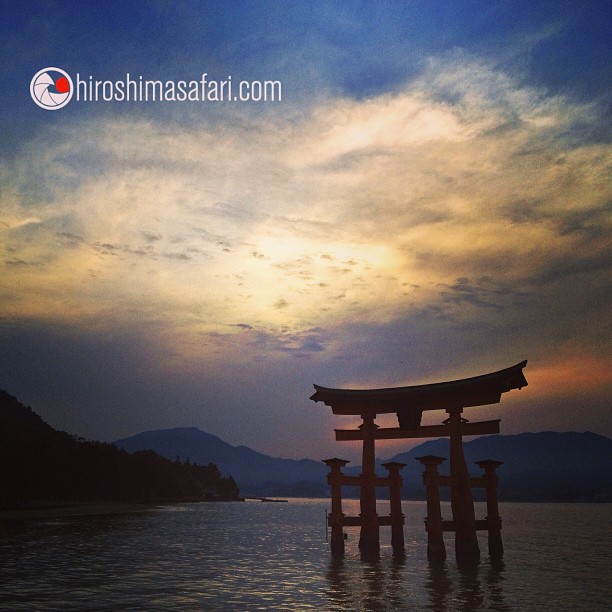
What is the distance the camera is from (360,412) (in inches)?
872

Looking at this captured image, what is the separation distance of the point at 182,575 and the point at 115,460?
71071 mm

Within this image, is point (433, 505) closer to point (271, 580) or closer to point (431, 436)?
point (431, 436)

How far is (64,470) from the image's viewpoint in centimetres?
6762

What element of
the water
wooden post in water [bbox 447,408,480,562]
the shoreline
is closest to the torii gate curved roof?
wooden post in water [bbox 447,408,480,562]

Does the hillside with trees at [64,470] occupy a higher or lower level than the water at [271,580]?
higher

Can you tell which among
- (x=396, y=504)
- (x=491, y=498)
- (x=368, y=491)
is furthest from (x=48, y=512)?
(x=491, y=498)

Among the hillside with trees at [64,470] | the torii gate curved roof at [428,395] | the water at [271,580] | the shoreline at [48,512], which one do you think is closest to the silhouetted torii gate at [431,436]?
the torii gate curved roof at [428,395]

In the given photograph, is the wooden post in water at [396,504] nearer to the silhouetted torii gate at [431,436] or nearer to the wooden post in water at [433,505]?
the silhouetted torii gate at [431,436]

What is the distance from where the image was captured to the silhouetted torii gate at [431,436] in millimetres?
19938

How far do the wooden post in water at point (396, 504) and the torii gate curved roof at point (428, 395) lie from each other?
302cm

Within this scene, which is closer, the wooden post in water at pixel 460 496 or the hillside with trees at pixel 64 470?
the wooden post in water at pixel 460 496

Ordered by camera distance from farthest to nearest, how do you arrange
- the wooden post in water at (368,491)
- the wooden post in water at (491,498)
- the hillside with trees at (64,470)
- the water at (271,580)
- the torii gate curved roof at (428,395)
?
the hillside with trees at (64,470)
the wooden post in water at (368,491)
the wooden post in water at (491,498)
the torii gate curved roof at (428,395)
the water at (271,580)

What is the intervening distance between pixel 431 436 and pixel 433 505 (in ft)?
7.32

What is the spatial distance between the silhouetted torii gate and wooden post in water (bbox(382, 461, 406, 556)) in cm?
4
